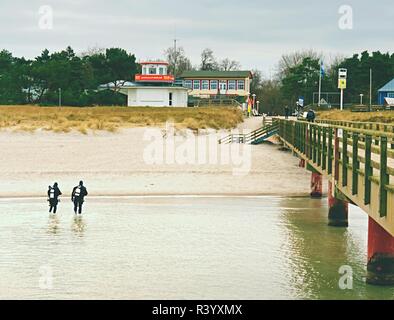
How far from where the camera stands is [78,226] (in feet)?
75.8

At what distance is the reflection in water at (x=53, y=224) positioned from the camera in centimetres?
2216

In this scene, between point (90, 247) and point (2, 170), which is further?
point (2, 170)

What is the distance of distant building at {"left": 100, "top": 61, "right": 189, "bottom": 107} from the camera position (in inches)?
3435

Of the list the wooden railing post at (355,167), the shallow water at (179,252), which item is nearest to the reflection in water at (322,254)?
the shallow water at (179,252)

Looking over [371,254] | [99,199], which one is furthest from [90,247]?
[99,199]

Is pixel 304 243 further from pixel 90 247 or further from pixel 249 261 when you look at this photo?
pixel 90 247

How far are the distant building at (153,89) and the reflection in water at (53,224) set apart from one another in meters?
62.0

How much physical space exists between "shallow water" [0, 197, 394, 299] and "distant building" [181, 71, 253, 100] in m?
89.0

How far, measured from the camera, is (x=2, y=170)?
114 feet

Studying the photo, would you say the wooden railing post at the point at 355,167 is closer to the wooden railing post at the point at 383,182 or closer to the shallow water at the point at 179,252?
the shallow water at the point at 179,252

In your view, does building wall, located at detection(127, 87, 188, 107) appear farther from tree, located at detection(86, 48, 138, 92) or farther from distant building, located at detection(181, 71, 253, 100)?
distant building, located at detection(181, 71, 253, 100)

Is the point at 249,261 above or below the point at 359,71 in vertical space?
below

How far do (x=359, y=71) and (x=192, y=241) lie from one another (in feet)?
235

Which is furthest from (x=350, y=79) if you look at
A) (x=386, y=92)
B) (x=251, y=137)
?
(x=251, y=137)
